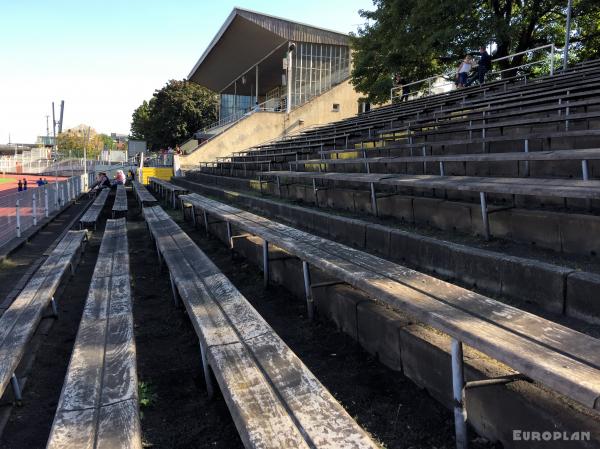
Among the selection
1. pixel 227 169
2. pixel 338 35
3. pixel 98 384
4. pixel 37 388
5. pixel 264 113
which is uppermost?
pixel 338 35

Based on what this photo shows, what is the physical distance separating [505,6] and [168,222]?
17995 mm

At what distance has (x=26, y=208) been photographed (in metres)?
Result: 9.74

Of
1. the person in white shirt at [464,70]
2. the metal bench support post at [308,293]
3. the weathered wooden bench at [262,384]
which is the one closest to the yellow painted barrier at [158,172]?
the person in white shirt at [464,70]

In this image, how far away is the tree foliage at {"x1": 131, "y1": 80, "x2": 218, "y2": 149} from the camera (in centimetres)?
4972

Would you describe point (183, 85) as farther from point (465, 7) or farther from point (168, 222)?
point (168, 222)

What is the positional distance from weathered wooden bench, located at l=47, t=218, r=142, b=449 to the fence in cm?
539

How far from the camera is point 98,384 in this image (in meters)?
2.35

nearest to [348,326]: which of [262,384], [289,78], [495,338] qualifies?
[262,384]

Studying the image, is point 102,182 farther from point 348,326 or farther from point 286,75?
point 348,326

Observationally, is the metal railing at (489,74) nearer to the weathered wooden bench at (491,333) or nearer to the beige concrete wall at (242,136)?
the weathered wooden bench at (491,333)

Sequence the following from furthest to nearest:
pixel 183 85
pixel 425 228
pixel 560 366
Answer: pixel 183 85, pixel 425 228, pixel 560 366

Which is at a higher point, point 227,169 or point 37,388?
point 227,169

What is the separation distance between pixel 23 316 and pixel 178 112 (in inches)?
1954

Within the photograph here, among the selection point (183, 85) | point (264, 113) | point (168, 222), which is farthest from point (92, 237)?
point (183, 85)
